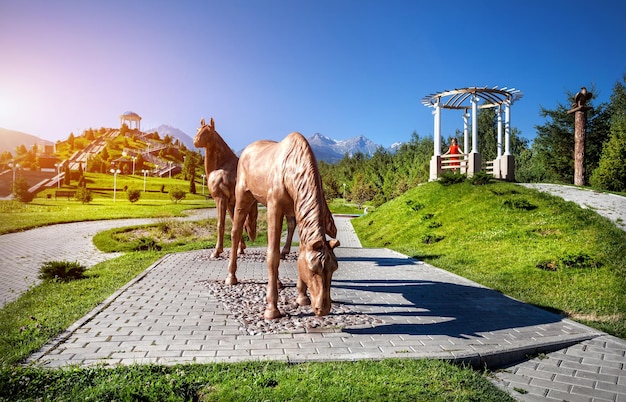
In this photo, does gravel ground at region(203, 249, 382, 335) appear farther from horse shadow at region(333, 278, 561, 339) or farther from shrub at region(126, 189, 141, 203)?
shrub at region(126, 189, 141, 203)

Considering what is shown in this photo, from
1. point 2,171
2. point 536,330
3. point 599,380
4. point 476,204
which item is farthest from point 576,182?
point 2,171

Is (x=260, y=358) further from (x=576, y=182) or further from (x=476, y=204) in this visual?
(x=576, y=182)

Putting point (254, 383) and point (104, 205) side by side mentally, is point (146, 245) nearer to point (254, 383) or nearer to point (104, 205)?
point (104, 205)

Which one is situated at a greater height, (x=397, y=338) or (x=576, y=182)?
(x=576, y=182)

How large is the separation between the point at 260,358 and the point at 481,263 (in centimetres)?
860

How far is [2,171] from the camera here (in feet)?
22.4

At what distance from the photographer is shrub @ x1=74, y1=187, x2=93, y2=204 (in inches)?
518

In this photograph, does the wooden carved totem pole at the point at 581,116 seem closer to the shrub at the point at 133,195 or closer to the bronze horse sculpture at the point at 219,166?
the bronze horse sculpture at the point at 219,166

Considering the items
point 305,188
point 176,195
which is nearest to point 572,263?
point 305,188

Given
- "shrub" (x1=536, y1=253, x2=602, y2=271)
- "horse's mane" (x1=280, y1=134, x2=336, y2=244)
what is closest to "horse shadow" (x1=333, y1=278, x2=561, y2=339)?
"horse's mane" (x1=280, y1=134, x2=336, y2=244)

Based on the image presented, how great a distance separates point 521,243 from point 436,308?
265 inches

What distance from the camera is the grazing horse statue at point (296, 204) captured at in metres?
4.91

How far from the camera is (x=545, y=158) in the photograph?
30109 mm

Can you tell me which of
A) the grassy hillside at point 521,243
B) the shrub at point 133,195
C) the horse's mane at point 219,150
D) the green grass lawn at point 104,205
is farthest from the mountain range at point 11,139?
the shrub at point 133,195
